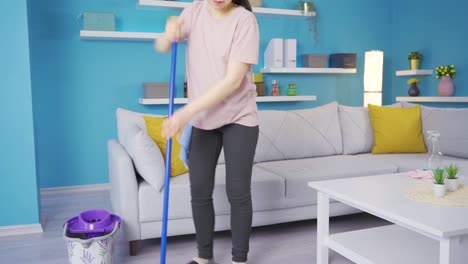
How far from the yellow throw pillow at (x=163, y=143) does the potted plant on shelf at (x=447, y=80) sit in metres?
2.86

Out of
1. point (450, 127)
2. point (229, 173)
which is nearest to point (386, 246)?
point (229, 173)

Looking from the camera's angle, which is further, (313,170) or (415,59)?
(415,59)

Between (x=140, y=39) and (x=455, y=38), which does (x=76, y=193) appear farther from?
(x=455, y=38)

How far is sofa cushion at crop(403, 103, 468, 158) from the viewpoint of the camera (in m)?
3.12

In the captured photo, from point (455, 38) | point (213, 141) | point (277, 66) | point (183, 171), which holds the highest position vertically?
point (455, 38)

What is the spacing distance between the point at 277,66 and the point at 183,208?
2.24 meters

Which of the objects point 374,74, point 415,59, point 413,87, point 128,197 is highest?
point 415,59

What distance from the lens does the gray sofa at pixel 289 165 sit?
7.32ft

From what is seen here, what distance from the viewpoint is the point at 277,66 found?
416cm

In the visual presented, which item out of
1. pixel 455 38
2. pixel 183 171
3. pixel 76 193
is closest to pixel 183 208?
pixel 183 171

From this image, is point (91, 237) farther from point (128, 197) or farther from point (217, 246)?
point (217, 246)

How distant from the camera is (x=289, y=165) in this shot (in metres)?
2.80

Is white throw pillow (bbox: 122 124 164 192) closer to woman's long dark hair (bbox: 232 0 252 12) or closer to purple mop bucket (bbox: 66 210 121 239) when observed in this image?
purple mop bucket (bbox: 66 210 121 239)

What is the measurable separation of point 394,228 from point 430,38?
3030mm
